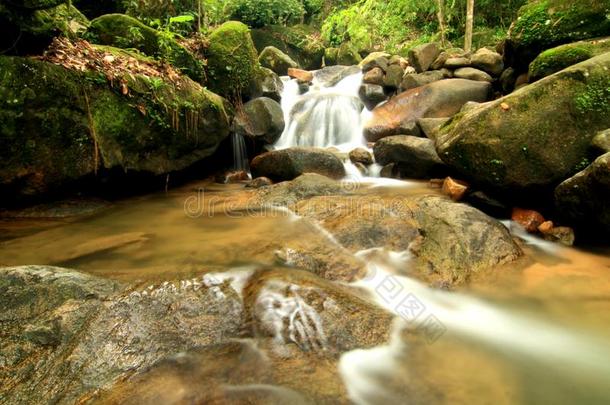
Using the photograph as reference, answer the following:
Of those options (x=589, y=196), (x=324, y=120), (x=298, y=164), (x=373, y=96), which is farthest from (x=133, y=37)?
(x=589, y=196)

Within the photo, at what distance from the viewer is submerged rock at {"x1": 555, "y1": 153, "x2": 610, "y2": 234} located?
350cm

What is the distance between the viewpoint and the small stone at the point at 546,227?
4.21 meters

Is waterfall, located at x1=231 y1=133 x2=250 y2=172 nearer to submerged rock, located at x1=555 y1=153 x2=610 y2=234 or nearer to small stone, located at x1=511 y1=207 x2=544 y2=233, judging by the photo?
small stone, located at x1=511 y1=207 x2=544 y2=233

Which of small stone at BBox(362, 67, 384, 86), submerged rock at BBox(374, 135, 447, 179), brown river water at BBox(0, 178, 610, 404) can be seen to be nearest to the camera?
brown river water at BBox(0, 178, 610, 404)

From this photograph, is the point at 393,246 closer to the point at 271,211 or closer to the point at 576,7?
the point at 271,211

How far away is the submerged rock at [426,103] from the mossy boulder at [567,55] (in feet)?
7.25

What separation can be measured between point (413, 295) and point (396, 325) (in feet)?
2.20

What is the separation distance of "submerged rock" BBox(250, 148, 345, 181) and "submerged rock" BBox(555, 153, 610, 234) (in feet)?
12.5

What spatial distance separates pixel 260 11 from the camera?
53.7ft

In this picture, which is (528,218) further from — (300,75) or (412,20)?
(412,20)

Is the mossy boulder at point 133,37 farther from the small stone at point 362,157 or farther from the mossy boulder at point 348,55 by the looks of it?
the mossy boulder at point 348,55

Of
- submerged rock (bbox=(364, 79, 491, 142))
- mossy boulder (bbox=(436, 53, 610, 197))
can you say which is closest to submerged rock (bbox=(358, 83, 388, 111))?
submerged rock (bbox=(364, 79, 491, 142))

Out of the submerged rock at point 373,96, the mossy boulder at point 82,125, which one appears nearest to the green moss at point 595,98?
the mossy boulder at point 82,125

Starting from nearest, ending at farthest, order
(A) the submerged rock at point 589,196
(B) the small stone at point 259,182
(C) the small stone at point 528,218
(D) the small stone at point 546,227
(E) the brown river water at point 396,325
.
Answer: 1. (E) the brown river water at point 396,325
2. (A) the submerged rock at point 589,196
3. (D) the small stone at point 546,227
4. (C) the small stone at point 528,218
5. (B) the small stone at point 259,182
